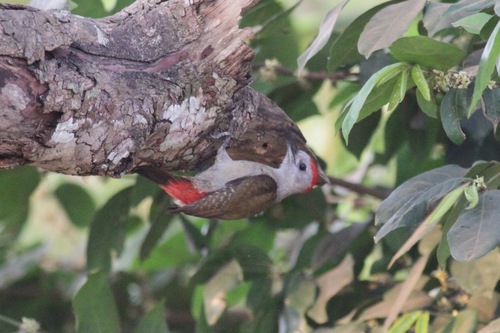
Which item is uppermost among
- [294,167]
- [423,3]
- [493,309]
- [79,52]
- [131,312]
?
[79,52]

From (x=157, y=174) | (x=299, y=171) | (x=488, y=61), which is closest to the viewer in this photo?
(x=488, y=61)

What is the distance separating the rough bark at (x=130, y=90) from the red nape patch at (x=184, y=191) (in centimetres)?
16

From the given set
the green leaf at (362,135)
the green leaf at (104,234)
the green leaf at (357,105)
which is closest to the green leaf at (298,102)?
the green leaf at (362,135)

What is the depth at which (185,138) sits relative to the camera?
6.35 ft

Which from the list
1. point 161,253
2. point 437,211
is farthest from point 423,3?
point 161,253

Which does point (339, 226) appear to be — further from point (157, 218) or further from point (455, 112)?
point (455, 112)

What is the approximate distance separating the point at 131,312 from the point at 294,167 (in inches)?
63.6

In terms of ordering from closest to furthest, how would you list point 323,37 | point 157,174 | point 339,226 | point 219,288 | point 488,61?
point 488,61
point 323,37
point 157,174
point 219,288
point 339,226

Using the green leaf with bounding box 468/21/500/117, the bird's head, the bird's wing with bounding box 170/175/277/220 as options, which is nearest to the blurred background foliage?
the green leaf with bounding box 468/21/500/117

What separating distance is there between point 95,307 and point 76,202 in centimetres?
124

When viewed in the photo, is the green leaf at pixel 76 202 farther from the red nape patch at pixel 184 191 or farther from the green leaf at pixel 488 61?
the green leaf at pixel 488 61

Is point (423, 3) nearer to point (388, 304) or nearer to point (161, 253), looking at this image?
point (388, 304)

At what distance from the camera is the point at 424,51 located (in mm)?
1816

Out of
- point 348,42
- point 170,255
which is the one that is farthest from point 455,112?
point 170,255
